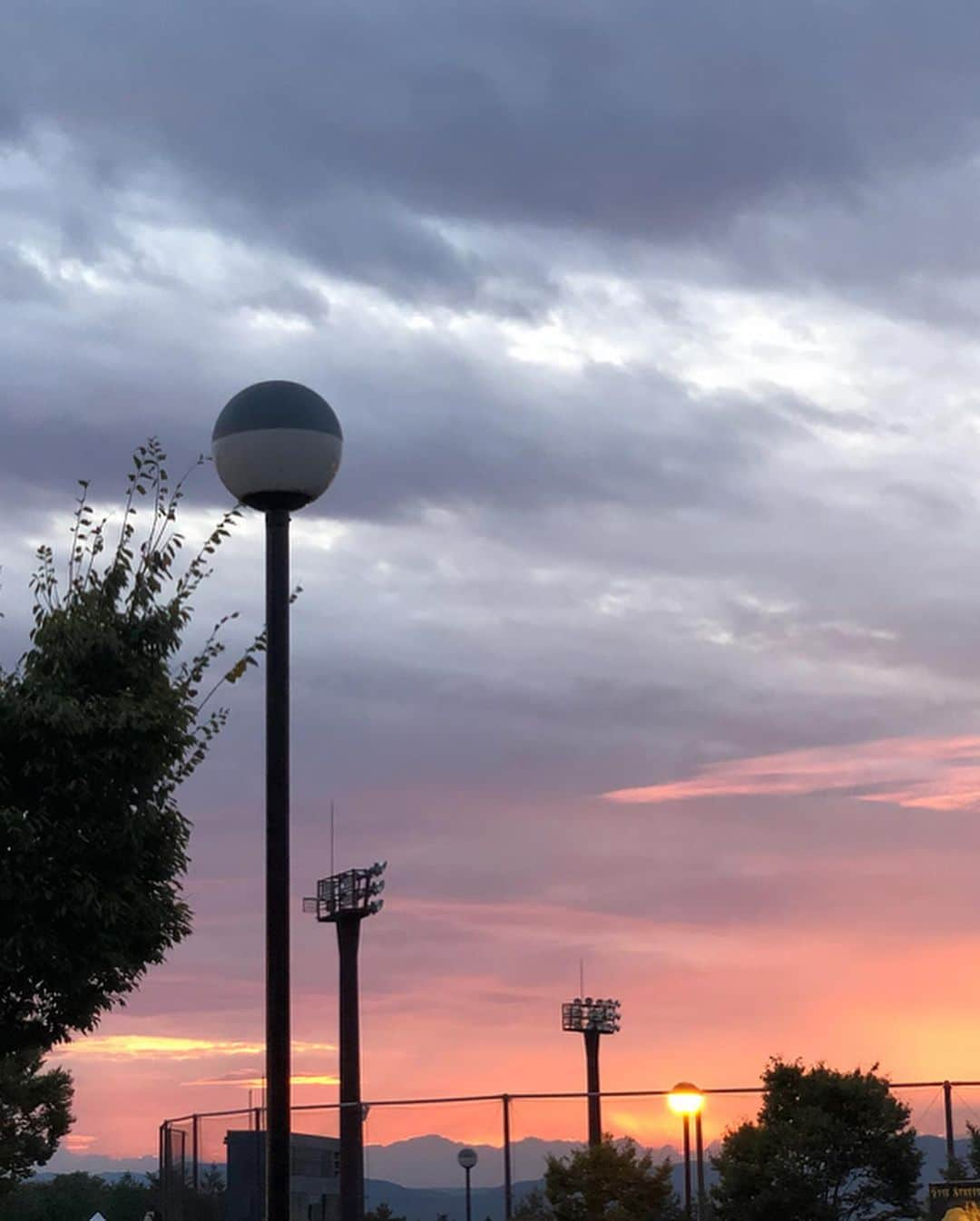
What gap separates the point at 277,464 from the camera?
10.1 metres

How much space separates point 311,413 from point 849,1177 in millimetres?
19702

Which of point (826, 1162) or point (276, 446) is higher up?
point (276, 446)

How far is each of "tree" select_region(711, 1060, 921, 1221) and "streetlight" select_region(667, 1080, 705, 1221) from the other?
85.1 inches

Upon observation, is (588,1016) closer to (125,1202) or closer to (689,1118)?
(125,1202)

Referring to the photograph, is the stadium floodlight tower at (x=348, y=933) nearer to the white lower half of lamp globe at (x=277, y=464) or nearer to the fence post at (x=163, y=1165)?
the fence post at (x=163, y=1165)

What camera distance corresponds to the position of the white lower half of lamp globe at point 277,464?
10078 millimetres

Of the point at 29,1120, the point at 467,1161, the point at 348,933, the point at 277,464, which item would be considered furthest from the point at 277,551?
the point at 348,933

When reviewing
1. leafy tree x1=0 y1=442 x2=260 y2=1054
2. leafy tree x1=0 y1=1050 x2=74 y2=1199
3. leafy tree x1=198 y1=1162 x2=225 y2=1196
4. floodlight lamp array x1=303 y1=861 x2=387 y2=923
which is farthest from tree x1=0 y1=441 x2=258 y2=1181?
floodlight lamp array x1=303 y1=861 x2=387 y2=923

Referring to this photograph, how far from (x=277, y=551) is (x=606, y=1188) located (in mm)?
17030

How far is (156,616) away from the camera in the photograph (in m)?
15.1

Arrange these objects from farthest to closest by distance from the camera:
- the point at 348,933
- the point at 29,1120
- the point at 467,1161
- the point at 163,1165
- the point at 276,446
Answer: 1. the point at 348,933
2. the point at 29,1120
3. the point at 467,1161
4. the point at 163,1165
5. the point at 276,446

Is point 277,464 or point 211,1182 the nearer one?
point 277,464

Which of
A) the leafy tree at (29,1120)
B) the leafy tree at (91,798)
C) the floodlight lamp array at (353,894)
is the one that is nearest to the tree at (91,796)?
the leafy tree at (91,798)

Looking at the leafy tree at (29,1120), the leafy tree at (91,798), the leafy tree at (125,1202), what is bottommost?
the leafy tree at (125,1202)
